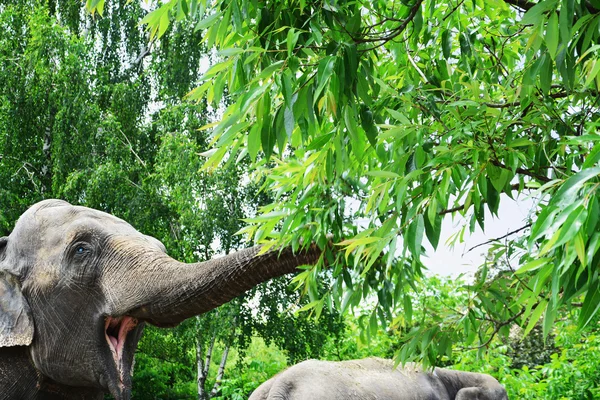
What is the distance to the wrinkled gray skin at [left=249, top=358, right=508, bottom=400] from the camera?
7.68 meters

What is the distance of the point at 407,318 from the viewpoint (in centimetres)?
368

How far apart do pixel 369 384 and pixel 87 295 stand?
16.4ft

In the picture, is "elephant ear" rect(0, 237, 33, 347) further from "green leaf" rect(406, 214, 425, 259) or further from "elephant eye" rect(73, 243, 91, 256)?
"green leaf" rect(406, 214, 425, 259)

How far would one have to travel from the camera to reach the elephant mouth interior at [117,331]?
11.4ft

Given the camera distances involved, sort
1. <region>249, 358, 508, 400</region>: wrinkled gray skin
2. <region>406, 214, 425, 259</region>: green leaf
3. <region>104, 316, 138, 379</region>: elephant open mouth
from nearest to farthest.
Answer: <region>406, 214, 425, 259</region>: green leaf
<region>104, 316, 138, 379</region>: elephant open mouth
<region>249, 358, 508, 400</region>: wrinkled gray skin

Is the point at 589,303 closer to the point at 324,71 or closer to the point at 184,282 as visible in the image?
the point at 324,71

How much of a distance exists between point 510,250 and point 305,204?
866 mm

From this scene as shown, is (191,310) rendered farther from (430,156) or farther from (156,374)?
(156,374)

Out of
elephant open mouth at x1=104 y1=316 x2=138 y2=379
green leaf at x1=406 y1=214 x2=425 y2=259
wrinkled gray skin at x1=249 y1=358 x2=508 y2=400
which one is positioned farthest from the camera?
wrinkled gray skin at x1=249 y1=358 x2=508 y2=400

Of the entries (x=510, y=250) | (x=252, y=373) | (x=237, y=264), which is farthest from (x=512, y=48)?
(x=252, y=373)

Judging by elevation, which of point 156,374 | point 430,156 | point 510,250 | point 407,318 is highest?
point 430,156

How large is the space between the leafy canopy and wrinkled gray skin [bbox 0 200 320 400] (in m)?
0.30

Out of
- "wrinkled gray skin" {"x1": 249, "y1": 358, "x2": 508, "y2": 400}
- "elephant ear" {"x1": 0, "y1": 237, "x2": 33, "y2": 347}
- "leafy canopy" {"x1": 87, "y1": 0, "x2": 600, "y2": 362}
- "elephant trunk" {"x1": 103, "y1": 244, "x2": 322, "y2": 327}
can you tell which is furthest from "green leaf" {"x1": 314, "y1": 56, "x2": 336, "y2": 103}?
"wrinkled gray skin" {"x1": 249, "y1": 358, "x2": 508, "y2": 400}

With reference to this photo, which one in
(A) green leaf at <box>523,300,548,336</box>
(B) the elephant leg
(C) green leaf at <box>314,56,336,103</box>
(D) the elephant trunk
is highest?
(C) green leaf at <box>314,56,336,103</box>
